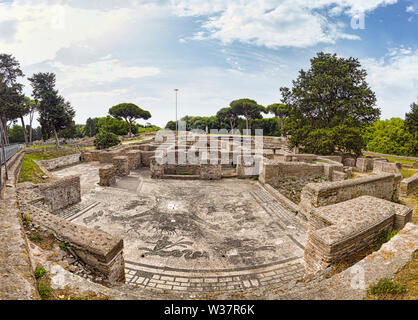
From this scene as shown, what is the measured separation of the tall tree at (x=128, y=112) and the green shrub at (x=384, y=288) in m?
47.2

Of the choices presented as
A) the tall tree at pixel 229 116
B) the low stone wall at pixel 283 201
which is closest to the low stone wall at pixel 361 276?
the low stone wall at pixel 283 201

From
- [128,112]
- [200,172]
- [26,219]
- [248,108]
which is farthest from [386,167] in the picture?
[128,112]

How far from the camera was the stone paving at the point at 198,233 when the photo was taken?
4938 millimetres

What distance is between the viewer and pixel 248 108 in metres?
45.8

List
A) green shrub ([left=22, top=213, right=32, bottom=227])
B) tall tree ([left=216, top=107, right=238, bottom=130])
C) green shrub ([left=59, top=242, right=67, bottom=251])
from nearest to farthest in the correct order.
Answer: green shrub ([left=59, top=242, right=67, bottom=251])
green shrub ([left=22, top=213, right=32, bottom=227])
tall tree ([left=216, top=107, right=238, bottom=130])

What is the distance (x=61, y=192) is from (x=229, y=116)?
45574mm

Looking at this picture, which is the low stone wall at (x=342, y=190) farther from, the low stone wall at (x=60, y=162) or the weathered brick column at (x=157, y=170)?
the low stone wall at (x=60, y=162)

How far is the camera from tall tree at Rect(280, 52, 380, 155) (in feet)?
59.1

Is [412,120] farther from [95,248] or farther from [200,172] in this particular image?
[95,248]

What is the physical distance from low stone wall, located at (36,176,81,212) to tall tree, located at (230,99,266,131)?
131ft

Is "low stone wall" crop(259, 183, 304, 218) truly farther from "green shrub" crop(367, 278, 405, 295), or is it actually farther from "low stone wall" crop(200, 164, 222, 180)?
"green shrub" crop(367, 278, 405, 295)

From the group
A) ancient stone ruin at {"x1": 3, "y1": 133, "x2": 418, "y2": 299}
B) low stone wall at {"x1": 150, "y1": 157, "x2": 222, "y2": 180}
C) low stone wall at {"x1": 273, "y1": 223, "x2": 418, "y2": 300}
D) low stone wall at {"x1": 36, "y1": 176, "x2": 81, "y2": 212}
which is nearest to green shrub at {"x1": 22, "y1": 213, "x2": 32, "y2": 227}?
ancient stone ruin at {"x1": 3, "y1": 133, "x2": 418, "y2": 299}
